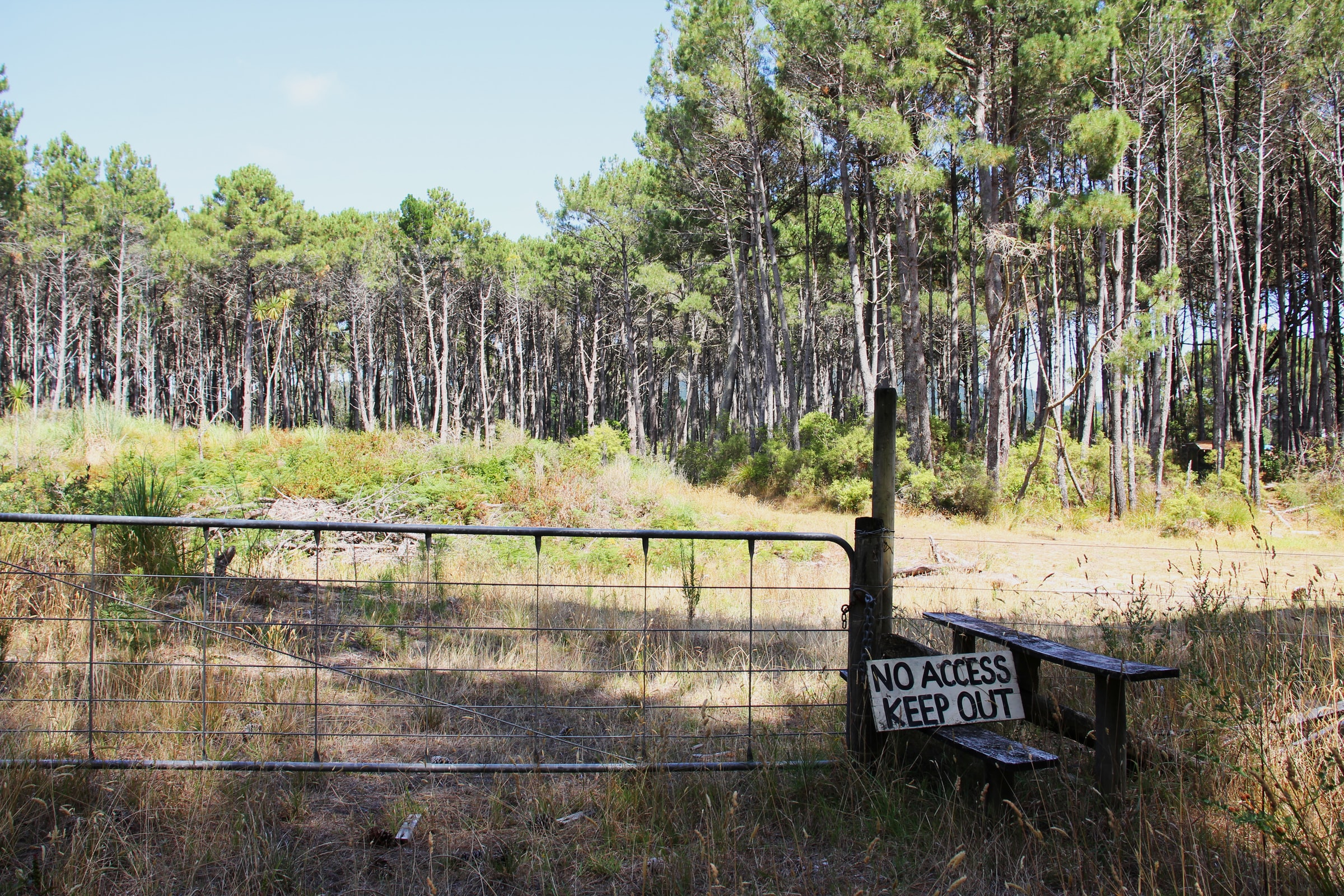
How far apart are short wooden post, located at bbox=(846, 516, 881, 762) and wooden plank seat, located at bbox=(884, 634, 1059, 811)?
0.10m

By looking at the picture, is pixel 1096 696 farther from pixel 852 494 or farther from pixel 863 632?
pixel 852 494

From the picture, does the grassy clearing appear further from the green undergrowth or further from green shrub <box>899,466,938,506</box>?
green shrub <box>899,466,938,506</box>

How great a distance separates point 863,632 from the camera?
114 inches

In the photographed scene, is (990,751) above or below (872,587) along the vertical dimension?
below

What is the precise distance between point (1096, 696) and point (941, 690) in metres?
0.52

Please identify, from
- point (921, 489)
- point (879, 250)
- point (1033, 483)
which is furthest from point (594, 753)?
point (879, 250)

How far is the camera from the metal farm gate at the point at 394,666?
9.87ft

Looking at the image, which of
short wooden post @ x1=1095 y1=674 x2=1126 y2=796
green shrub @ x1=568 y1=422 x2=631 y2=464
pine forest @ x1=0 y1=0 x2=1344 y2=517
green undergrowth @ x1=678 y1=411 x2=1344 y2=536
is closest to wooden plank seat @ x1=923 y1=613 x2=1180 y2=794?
short wooden post @ x1=1095 y1=674 x2=1126 y2=796

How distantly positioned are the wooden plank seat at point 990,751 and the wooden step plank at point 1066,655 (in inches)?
→ 13.5

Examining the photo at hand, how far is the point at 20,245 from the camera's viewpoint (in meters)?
32.3

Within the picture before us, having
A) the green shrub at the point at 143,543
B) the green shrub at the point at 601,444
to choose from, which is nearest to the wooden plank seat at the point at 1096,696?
the green shrub at the point at 143,543

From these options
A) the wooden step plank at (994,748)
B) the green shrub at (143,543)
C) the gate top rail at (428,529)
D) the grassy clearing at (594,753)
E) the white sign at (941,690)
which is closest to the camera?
the grassy clearing at (594,753)

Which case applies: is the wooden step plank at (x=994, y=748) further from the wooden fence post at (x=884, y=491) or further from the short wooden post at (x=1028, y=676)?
the wooden fence post at (x=884, y=491)

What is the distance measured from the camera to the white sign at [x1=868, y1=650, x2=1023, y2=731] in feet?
8.88
